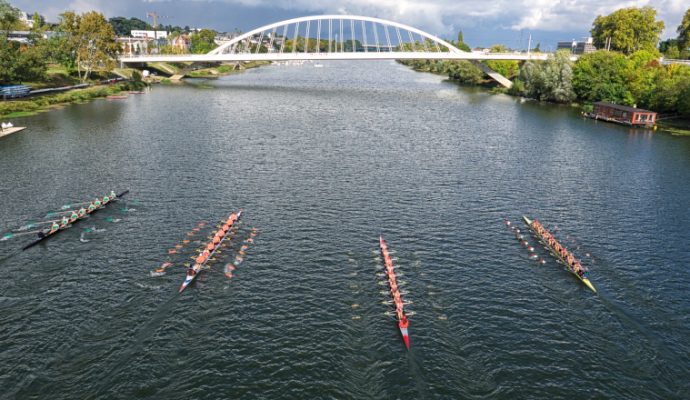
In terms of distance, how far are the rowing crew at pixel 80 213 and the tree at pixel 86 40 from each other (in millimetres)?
100473

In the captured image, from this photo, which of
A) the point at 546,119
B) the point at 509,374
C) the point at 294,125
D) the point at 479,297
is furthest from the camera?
the point at 546,119

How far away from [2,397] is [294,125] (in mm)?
68633

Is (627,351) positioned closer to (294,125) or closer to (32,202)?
(32,202)

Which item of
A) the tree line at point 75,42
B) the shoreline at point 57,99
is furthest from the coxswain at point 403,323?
the tree line at point 75,42

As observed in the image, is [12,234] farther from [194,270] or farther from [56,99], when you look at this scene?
[56,99]

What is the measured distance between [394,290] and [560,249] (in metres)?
14.5

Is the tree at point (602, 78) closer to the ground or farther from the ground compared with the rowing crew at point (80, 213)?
farther from the ground

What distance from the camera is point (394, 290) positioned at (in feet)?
105

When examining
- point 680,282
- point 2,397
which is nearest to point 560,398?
point 680,282

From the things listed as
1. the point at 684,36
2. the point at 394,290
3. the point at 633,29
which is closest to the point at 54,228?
the point at 394,290

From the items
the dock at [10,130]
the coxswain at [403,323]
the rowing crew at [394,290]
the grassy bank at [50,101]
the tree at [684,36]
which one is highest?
the tree at [684,36]

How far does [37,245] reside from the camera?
38.0 meters

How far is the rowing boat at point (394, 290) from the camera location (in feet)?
92.2

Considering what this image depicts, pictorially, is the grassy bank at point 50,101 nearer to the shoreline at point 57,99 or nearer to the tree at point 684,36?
the shoreline at point 57,99
